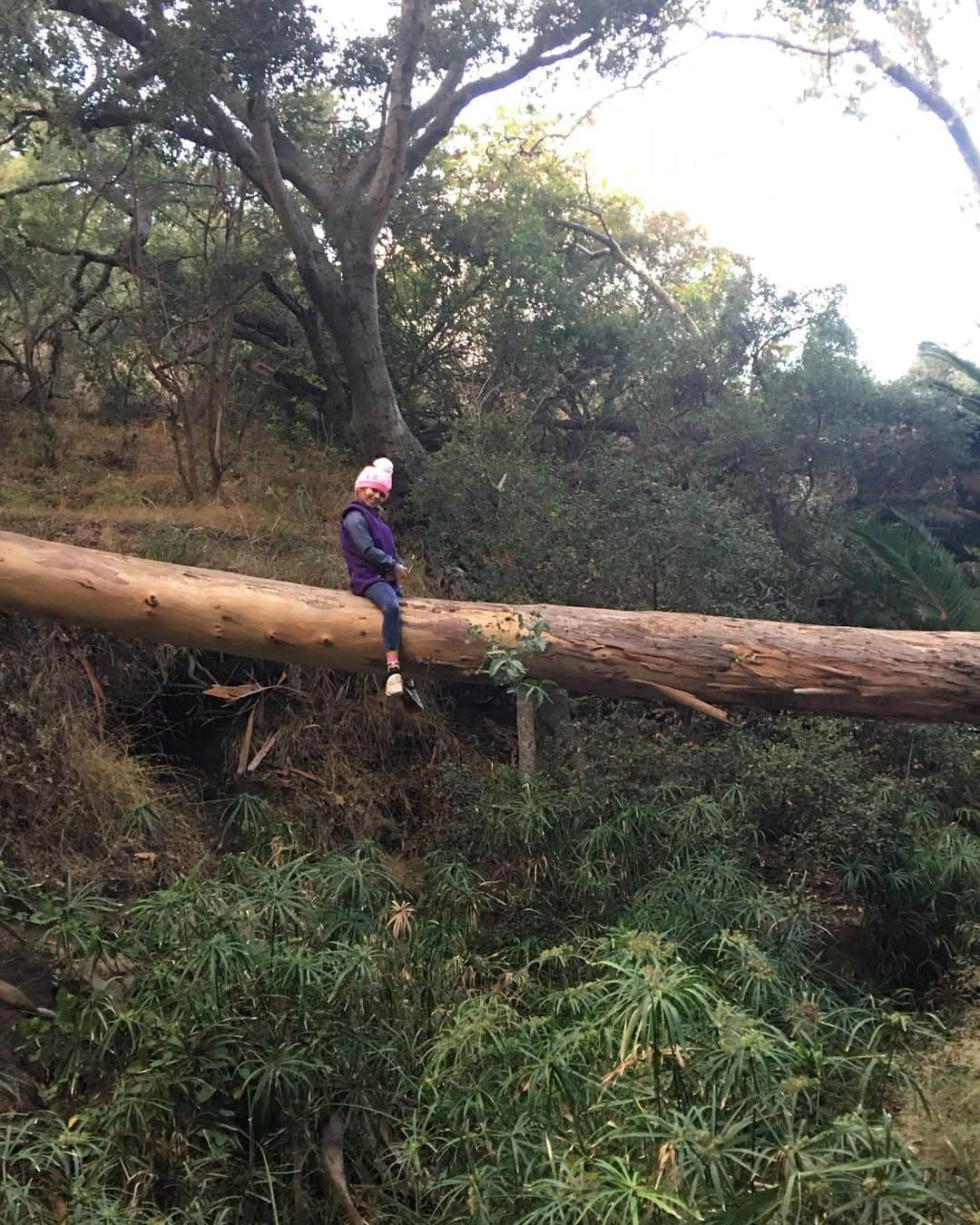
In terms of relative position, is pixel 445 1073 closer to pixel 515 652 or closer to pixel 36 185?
pixel 515 652

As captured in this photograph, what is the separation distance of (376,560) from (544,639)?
1048 mm

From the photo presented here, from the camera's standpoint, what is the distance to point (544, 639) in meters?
5.57

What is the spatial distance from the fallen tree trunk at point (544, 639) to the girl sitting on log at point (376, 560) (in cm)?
10

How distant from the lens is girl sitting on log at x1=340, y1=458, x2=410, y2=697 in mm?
5586

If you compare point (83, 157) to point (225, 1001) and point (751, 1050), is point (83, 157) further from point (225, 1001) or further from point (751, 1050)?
point (751, 1050)

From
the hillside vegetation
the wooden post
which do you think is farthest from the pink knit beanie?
the hillside vegetation

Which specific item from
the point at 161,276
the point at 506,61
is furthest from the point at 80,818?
the point at 506,61

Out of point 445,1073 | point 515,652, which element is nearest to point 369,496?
point 515,652

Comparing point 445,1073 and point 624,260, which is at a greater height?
point 624,260

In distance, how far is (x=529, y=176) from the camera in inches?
515

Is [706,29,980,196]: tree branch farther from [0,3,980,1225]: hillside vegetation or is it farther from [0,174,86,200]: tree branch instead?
[0,174,86,200]: tree branch

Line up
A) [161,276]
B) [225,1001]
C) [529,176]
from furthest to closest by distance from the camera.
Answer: [529,176] → [161,276] → [225,1001]

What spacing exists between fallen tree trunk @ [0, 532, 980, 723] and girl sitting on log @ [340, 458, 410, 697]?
96 mm

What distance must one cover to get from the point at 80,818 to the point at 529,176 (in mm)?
10245
